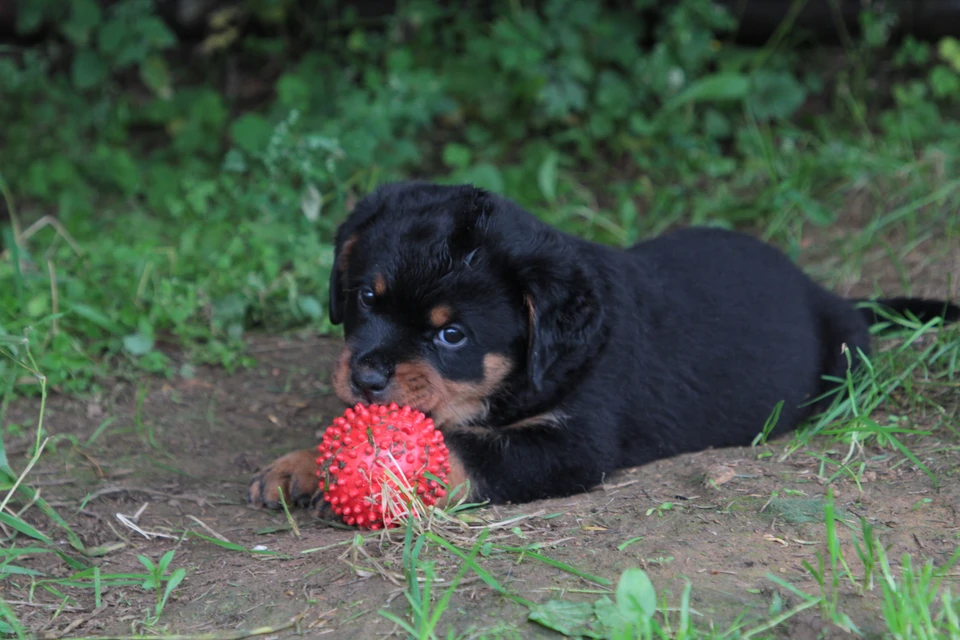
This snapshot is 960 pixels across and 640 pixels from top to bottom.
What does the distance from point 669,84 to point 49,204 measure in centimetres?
379

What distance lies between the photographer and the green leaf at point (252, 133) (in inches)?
206

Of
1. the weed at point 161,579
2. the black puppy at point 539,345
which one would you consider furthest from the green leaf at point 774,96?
the weed at point 161,579

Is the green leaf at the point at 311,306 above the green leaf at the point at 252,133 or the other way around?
the other way around

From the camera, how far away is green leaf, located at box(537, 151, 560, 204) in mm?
5484

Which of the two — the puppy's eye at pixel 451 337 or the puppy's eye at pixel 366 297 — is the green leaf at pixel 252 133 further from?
the puppy's eye at pixel 451 337

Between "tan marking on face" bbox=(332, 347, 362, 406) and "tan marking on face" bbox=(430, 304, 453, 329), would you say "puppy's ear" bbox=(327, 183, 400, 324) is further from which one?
"tan marking on face" bbox=(430, 304, 453, 329)

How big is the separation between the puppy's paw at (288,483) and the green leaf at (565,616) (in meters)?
1.10

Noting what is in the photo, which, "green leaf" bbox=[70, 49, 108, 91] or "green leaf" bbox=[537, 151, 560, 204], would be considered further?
"green leaf" bbox=[70, 49, 108, 91]

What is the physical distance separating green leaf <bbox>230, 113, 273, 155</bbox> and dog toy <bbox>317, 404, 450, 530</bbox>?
2.82 metres

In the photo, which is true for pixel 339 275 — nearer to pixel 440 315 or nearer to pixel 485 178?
pixel 440 315

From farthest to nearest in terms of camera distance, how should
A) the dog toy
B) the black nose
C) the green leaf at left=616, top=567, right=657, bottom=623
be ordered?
the black nose → the dog toy → the green leaf at left=616, top=567, right=657, bottom=623

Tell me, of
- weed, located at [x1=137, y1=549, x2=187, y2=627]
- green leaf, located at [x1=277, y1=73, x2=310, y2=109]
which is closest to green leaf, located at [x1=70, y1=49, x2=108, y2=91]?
green leaf, located at [x1=277, y1=73, x2=310, y2=109]

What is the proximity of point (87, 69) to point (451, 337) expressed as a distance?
4044 millimetres

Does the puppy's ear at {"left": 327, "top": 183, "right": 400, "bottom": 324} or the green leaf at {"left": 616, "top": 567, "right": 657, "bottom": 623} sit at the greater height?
the puppy's ear at {"left": 327, "top": 183, "right": 400, "bottom": 324}
